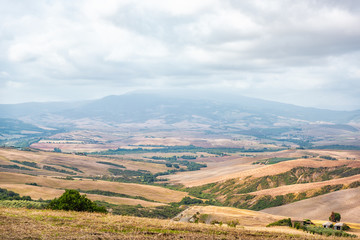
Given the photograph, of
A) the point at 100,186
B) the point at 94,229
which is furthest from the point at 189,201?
the point at 94,229

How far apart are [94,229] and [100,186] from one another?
10820cm

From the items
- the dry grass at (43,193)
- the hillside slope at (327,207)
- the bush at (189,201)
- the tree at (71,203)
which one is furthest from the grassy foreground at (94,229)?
the bush at (189,201)

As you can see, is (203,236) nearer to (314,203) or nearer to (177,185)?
(314,203)

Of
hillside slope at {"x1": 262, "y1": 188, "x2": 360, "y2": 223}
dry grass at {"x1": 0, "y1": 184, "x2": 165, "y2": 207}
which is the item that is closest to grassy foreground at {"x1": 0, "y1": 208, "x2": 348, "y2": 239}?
hillside slope at {"x1": 262, "y1": 188, "x2": 360, "y2": 223}

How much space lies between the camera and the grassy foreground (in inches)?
1105

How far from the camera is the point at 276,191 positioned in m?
119

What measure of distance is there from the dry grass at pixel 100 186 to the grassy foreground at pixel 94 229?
89.4m

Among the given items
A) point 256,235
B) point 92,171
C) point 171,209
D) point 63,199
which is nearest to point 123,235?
point 256,235

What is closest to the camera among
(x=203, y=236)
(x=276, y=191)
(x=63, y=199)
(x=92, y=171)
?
(x=203, y=236)

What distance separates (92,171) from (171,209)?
104812 millimetres

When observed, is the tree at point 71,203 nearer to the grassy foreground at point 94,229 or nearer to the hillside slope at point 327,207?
the grassy foreground at point 94,229

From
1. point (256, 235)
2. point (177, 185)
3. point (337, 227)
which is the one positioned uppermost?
point (256, 235)

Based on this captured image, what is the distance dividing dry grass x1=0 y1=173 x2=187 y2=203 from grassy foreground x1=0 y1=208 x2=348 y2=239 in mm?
89418

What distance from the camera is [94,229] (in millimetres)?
30688
